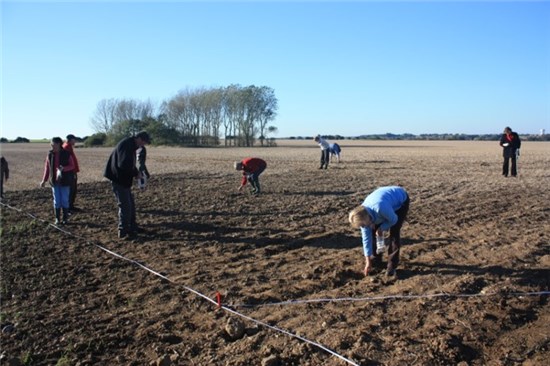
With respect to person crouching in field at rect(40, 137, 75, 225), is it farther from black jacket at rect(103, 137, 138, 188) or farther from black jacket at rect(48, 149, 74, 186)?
black jacket at rect(103, 137, 138, 188)

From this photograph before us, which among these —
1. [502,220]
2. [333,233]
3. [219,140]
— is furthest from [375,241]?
[219,140]

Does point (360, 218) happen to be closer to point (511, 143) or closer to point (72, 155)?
point (72, 155)

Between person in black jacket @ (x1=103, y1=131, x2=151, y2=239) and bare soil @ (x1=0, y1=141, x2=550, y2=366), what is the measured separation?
39cm

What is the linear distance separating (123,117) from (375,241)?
87.4 m

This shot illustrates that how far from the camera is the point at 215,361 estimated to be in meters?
3.86

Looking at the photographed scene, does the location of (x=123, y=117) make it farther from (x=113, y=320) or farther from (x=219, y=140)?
(x=113, y=320)

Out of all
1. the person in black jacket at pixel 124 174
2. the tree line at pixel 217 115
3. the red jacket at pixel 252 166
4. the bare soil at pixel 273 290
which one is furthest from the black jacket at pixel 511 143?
the tree line at pixel 217 115

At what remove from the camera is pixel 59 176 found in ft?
30.7

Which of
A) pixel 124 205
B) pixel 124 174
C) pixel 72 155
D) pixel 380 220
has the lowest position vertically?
pixel 124 205

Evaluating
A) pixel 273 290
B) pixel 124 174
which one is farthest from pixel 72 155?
pixel 273 290

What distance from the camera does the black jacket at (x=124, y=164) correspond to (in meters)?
8.12

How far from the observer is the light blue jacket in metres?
5.43

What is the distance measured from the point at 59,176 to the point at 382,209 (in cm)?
688

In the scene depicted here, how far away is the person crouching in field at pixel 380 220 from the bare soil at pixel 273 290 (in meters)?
0.28
